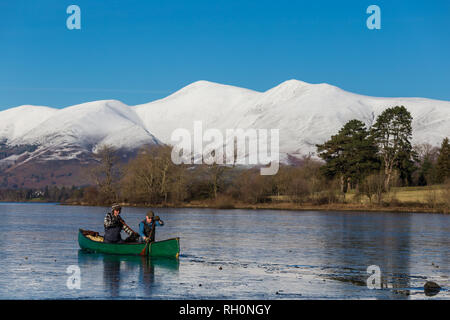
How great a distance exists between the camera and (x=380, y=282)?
80.7ft

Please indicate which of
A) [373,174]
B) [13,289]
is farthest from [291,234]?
[373,174]

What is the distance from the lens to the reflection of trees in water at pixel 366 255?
25.6 meters

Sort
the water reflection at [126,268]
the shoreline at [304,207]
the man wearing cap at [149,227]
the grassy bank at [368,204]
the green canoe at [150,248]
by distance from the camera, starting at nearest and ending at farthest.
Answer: the water reflection at [126,268]
the green canoe at [150,248]
the man wearing cap at [149,227]
the grassy bank at [368,204]
the shoreline at [304,207]

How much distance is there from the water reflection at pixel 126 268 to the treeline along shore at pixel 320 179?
76.0 m

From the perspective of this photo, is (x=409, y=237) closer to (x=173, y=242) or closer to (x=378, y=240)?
(x=378, y=240)

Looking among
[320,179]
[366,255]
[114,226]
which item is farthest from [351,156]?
[114,226]

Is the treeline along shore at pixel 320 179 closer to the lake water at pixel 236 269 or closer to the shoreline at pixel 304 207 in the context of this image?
the shoreline at pixel 304 207

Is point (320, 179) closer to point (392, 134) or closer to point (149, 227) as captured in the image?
point (392, 134)

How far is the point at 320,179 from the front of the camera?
121m

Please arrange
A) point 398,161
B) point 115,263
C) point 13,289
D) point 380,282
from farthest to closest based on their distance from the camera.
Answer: point 398,161 → point 115,263 → point 380,282 → point 13,289

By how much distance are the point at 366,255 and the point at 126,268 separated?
14.5 m

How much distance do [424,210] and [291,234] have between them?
2115 inches

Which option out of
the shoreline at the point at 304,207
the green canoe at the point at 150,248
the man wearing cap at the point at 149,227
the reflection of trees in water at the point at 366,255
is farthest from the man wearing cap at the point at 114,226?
the shoreline at the point at 304,207

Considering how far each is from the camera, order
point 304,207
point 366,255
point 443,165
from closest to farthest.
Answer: point 366,255
point 304,207
point 443,165
